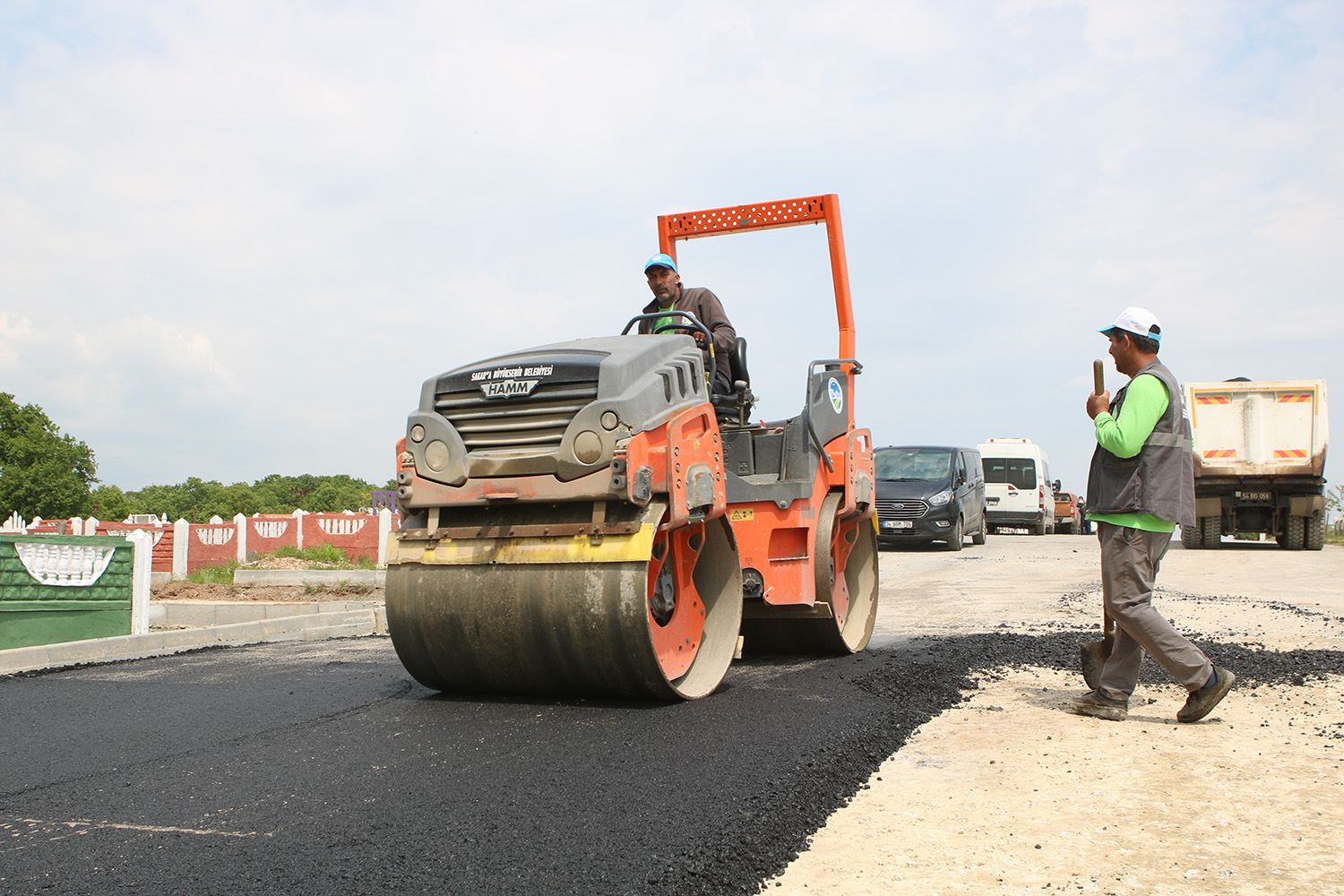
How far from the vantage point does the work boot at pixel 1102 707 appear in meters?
4.62

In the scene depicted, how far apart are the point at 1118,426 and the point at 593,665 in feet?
8.06

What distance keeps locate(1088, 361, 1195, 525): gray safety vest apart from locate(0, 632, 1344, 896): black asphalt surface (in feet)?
4.16

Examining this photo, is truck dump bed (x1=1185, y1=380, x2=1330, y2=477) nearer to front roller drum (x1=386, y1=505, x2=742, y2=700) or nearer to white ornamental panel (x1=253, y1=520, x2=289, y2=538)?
front roller drum (x1=386, y1=505, x2=742, y2=700)

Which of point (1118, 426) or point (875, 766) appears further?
point (1118, 426)

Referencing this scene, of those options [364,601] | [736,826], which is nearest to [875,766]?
[736,826]

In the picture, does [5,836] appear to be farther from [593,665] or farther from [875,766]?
[875,766]

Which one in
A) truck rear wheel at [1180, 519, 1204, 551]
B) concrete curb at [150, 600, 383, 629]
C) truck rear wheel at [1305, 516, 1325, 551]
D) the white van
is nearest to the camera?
Answer: concrete curb at [150, 600, 383, 629]

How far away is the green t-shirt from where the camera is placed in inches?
178

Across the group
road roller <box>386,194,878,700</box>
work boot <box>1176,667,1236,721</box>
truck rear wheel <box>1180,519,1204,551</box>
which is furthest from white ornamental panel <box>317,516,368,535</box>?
work boot <box>1176,667,1236,721</box>

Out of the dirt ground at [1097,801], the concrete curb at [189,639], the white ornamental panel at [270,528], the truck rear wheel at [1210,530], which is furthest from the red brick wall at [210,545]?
the dirt ground at [1097,801]

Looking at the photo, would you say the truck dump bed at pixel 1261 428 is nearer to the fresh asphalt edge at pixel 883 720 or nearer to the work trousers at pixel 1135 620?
the fresh asphalt edge at pixel 883 720

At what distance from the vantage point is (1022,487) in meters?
24.4

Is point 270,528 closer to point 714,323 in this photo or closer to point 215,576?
point 215,576

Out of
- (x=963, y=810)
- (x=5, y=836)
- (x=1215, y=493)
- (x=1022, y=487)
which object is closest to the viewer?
(x=5, y=836)
